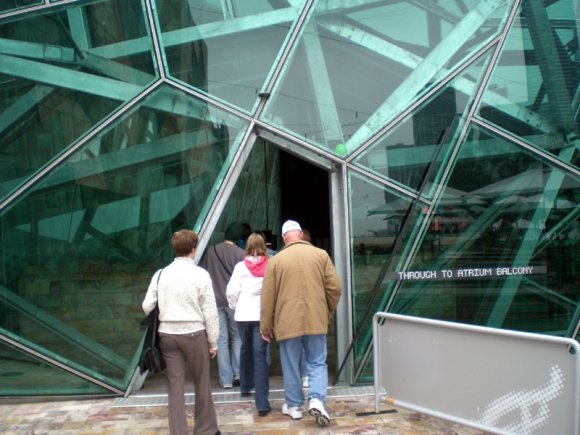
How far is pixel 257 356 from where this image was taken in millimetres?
5551

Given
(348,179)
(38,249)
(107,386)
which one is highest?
(348,179)

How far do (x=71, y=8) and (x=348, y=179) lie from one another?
10.5ft

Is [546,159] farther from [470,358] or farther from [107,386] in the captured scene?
[107,386]

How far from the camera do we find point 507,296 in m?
6.59

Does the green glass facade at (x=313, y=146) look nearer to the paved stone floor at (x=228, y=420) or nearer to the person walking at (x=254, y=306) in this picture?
the paved stone floor at (x=228, y=420)

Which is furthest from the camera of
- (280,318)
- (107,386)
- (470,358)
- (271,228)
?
(271,228)

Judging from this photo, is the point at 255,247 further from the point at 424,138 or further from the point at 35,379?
the point at 35,379

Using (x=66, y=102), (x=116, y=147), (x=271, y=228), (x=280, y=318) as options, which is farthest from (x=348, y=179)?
(x=271, y=228)

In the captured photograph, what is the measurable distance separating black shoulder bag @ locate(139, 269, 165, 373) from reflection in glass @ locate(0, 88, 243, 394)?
1.73 metres

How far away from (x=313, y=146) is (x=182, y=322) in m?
2.56

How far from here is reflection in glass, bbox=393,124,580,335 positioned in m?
6.53

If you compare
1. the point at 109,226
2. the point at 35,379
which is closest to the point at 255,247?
the point at 109,226

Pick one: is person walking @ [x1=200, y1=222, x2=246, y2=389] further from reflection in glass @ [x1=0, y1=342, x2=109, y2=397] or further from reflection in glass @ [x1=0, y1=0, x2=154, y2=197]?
reflection in glass @ [x1=0, y1=0, x2=154, y2=197]

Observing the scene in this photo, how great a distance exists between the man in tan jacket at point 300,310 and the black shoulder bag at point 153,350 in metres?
0.90
